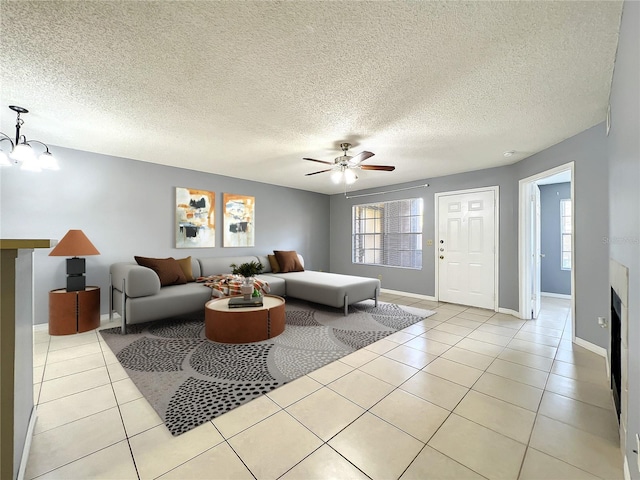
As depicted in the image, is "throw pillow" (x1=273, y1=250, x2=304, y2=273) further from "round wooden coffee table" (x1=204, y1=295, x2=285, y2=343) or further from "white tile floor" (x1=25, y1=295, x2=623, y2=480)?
"white tile floor" (x1=25, y1=295, x2=623, y2=480)

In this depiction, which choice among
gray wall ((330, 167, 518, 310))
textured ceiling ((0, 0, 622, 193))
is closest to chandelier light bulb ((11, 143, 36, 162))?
textured ceiling ((0, 0, 622, 193))

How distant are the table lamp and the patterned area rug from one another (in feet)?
2.28

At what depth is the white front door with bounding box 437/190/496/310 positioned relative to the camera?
4406 millimetres

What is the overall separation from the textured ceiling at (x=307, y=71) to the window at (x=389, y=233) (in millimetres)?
2383

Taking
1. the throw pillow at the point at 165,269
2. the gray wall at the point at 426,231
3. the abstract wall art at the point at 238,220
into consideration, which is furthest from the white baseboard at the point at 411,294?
the throw pillow at the point at 165,269

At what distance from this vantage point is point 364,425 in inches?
65.6

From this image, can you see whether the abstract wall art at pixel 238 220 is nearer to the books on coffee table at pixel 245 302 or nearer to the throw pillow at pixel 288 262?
the throw pillow at pixel 288 262

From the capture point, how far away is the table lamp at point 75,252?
3.11 metres

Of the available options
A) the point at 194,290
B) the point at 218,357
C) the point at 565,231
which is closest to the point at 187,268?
the point at 194,290

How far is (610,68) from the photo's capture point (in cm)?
180

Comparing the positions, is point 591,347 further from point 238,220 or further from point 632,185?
point 238,220

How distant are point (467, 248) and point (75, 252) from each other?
5632mm

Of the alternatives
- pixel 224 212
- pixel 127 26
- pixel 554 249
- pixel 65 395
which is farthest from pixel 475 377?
pixel 554 249

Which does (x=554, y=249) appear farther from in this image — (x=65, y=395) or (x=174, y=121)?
(x=65, y=395)
